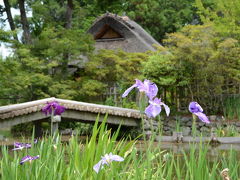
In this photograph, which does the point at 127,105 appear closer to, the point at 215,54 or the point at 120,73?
the point at 120,73

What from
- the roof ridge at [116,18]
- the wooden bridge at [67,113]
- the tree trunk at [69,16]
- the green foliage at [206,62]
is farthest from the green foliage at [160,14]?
the wooden bridge at [67,113]

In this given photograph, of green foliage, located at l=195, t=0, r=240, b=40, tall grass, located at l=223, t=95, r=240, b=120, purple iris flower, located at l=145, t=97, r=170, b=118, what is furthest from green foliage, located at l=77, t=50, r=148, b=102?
purple iris flower, located at l=145, t=97, r=170, b=118

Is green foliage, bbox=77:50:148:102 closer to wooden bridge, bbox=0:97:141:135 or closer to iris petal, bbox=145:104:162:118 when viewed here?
wooden bridge, bbox=0:97:141:135

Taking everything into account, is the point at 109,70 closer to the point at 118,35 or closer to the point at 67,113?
the point at 118,35

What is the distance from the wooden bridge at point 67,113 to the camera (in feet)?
32.6

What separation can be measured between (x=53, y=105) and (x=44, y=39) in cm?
1098

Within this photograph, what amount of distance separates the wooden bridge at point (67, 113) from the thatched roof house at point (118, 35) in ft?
21.6

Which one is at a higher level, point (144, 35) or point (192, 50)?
point (144, 35)

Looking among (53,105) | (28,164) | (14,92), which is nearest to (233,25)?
(14,92)

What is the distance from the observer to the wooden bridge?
32.6ft

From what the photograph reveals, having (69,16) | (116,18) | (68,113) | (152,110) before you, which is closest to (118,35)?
(116,18)

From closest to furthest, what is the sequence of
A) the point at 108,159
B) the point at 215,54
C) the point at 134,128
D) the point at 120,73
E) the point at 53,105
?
the point at 108,159 → the point at 53,105 → the point at 215,54 → the point at 134,128 → the point at 120,73

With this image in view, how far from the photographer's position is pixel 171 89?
45.0 feet

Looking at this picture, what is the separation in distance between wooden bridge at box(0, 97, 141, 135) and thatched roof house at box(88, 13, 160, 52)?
6.58 meters
